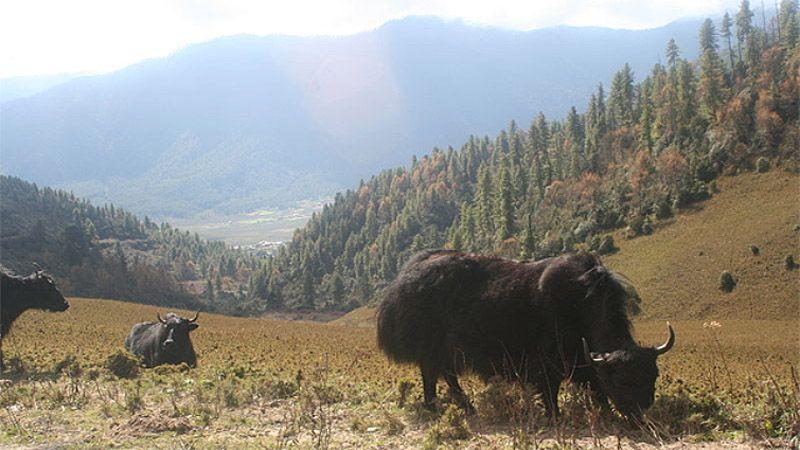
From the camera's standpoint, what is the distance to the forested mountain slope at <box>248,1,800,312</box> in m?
91.4

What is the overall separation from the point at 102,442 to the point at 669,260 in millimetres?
71456

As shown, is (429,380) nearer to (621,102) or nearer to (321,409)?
(321,409)

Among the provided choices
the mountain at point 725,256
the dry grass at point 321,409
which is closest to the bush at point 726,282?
the mountain at point 725,256

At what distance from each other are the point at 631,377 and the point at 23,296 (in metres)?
16.8

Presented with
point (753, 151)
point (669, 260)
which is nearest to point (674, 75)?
point (753, 151)

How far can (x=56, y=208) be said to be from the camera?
7224 inches

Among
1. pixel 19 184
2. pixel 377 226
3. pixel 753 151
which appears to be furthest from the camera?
pixel 19 184

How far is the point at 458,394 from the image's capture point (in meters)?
10.6

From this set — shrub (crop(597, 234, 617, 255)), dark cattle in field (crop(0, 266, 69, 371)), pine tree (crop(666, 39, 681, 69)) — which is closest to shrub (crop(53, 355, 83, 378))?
dark cattle in field (crop(0, 266, 69, 371))

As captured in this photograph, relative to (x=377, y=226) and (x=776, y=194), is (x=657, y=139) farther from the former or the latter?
(x=377, y=226)

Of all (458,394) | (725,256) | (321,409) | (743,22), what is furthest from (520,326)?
(743,22)

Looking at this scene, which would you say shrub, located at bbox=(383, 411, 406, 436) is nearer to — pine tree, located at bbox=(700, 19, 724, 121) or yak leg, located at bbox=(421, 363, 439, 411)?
yak leg, located at bbox=(421, 363, 439, 411)

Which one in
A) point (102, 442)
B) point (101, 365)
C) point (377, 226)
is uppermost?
point (102, 442)

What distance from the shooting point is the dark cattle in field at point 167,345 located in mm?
17516
